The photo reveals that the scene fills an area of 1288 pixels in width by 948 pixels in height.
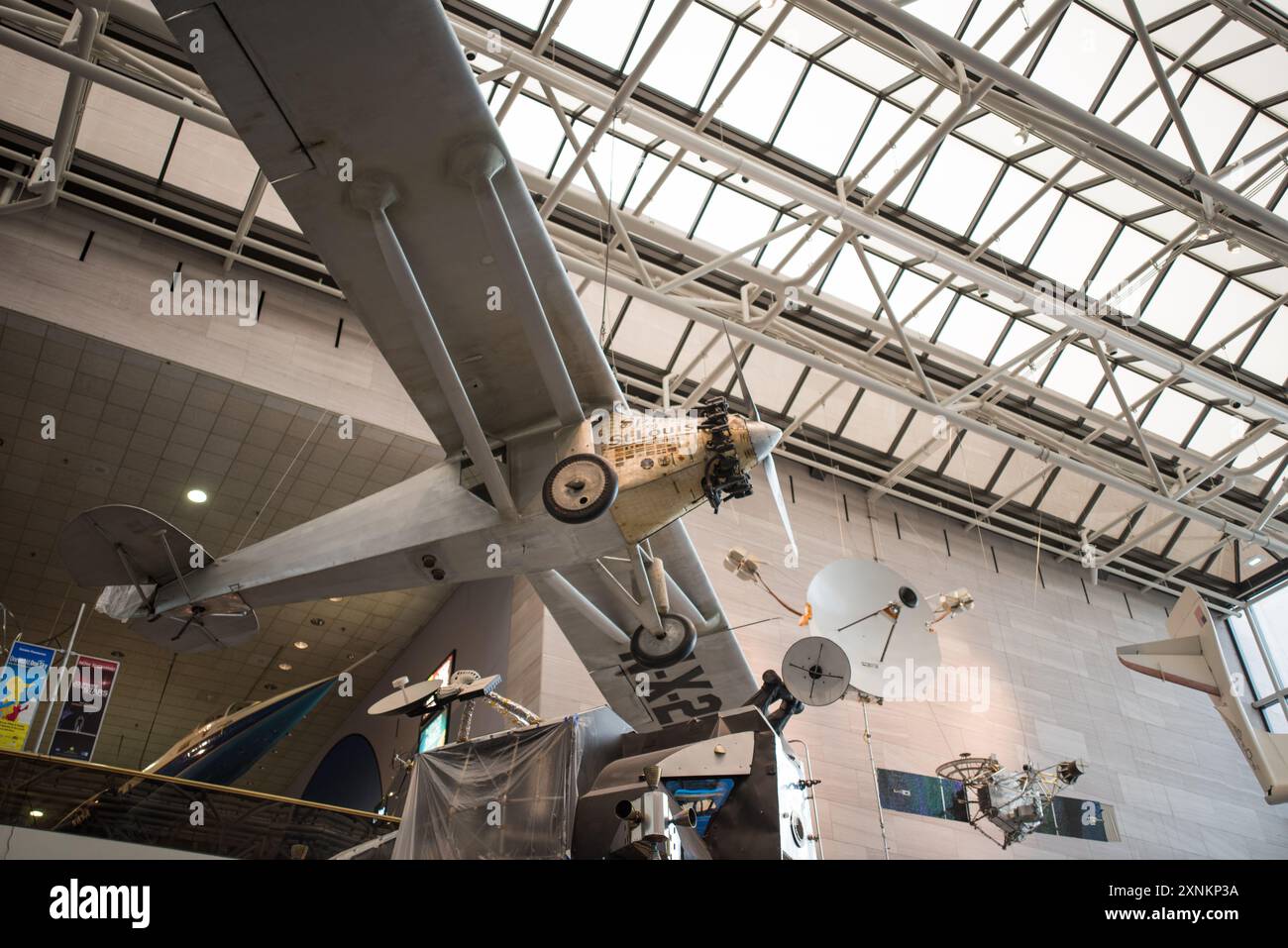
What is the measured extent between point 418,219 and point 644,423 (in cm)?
286

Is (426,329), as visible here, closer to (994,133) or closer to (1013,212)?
(994,133)

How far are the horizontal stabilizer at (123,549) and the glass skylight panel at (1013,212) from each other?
52.8 feet

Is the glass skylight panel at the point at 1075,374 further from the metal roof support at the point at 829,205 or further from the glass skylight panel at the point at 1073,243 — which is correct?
the metal roof support at the point at 829,205

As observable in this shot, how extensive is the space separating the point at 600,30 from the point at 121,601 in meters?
12.0

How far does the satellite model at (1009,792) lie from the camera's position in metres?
14.6

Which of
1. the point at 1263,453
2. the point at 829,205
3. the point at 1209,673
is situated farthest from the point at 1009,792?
the point at 1263,453

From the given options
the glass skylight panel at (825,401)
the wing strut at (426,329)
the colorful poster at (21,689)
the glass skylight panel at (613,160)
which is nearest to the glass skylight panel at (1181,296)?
the glass skylight panel at (825,401)

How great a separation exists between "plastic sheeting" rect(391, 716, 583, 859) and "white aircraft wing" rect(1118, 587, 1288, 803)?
9.12 metres

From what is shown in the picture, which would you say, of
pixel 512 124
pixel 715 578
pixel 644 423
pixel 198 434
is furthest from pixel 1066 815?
pixel 198 434

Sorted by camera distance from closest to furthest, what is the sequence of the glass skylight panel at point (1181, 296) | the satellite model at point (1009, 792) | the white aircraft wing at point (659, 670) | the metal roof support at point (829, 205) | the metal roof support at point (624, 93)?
the white aircraft wing at point (659, 670) → the metal roof support at point (624, 93) → the metal roof support at point (829, 205) → the satellite model at point (1009, 792) → the glass skylight panel at point (1181, 296)

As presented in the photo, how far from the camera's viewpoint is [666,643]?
9.86m

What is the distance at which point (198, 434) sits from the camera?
56.3ft
